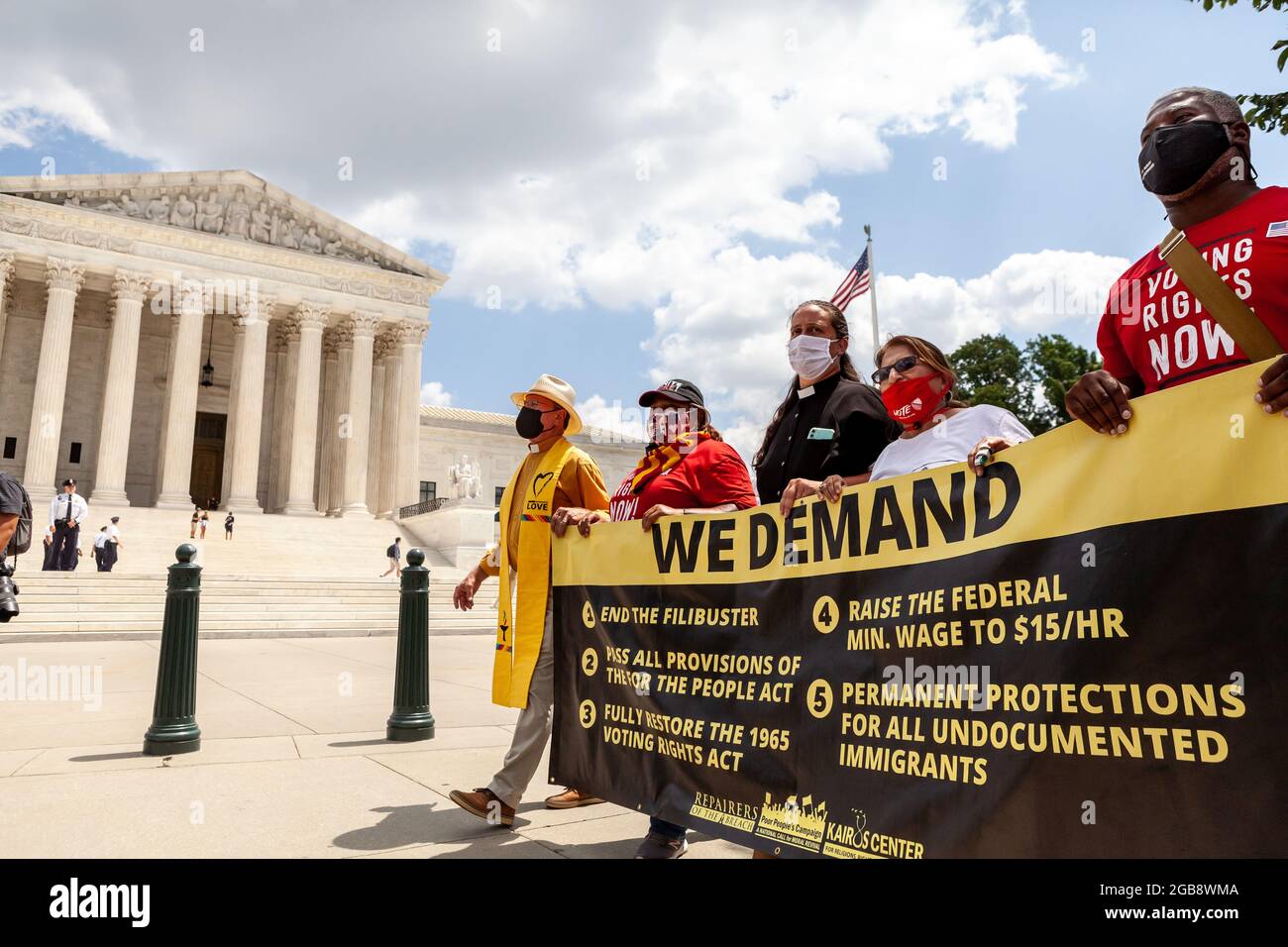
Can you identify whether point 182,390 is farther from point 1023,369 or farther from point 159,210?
point 1023,369

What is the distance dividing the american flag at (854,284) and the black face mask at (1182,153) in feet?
59.0

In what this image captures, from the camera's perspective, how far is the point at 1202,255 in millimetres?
2609

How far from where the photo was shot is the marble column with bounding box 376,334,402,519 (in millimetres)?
41906

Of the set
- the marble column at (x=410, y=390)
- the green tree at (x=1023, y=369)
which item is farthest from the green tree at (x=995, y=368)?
the marble column at (x=410, y=390)

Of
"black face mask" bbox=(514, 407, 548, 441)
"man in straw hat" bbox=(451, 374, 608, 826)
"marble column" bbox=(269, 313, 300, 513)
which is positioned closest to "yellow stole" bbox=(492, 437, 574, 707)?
"man in straw hat" bbox=(451, 374, 608, 826)

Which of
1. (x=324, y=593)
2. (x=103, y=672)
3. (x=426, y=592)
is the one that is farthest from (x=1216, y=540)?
(x=324, y=593)

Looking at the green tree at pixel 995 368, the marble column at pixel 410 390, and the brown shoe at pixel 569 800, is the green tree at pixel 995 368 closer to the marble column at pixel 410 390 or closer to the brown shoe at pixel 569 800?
the marble column at pixel 410 390

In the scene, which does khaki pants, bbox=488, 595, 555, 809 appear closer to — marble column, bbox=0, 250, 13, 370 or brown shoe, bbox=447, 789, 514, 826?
brown shoe, bbox=447, 789, 514, 826

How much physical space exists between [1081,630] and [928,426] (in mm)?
1342

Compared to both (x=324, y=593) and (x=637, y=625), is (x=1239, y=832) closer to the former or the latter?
(x=637, y=625)

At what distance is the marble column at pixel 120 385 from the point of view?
116 feet

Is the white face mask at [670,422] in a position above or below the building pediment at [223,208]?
below

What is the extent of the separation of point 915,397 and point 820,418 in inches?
18.0
